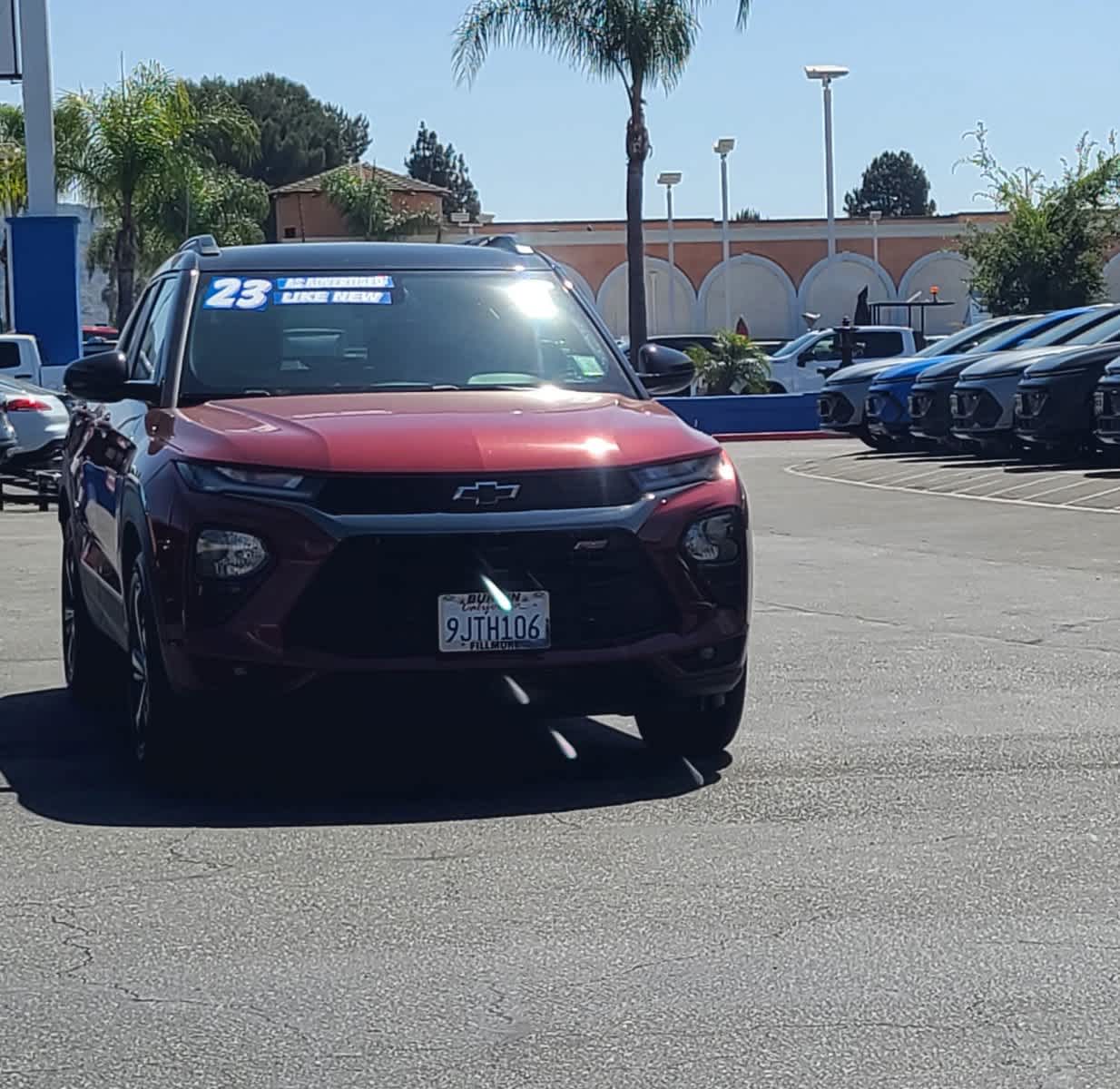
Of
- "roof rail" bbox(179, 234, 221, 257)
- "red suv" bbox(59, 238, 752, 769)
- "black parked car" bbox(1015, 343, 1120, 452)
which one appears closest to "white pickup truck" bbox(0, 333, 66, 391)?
"black parked car" bbox(1015, 343, 1120, 452)

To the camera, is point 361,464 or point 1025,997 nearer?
point 1025,997

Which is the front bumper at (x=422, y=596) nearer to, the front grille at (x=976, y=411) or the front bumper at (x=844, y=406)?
the front grille at (x=976, y=411)

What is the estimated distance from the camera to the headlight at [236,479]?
20.4ft

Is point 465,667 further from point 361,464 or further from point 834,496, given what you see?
point 834,496

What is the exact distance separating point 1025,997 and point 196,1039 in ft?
5.69

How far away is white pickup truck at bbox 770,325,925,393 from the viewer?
1438 inches

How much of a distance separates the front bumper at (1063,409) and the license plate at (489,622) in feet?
50.0

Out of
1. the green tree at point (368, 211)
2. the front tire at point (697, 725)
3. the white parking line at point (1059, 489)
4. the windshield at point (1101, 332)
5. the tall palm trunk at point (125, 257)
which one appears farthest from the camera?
the green tree at point (368, 211)

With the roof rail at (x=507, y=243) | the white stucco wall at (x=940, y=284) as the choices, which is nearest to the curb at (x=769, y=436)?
the roof rail at (x=507, y=243)

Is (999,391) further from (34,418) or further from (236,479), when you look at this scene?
(236,479)

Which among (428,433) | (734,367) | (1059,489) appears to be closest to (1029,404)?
(1059,489)

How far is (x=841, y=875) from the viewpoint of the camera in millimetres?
5527

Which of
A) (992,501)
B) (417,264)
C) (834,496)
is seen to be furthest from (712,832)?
(834,496)

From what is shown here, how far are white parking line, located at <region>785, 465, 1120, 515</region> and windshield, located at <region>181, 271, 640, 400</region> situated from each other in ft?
32.7
